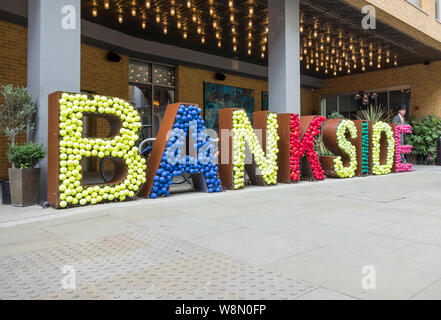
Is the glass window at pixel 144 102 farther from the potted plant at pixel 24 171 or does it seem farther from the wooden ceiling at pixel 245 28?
the potted plant at pixel 24 171

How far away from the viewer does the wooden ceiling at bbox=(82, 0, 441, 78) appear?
30.0ft

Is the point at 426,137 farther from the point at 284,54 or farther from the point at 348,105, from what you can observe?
the point at 284,54

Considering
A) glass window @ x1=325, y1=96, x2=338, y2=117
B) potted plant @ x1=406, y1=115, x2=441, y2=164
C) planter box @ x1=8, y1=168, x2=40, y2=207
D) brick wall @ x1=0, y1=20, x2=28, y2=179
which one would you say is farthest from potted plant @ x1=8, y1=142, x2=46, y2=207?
glass window @ x1=325, y1=96, x2=338, y2=117

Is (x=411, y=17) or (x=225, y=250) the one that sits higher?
(x=411, y=17)

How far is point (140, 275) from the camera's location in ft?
7.80

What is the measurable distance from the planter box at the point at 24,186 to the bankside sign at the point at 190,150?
9.8 inches

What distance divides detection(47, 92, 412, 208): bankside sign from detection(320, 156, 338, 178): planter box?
25 mm

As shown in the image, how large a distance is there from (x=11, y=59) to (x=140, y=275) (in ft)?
27.7

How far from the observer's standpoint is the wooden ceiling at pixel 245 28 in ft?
30.0

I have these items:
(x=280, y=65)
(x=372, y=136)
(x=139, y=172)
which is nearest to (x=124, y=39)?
(x=280, y=65)

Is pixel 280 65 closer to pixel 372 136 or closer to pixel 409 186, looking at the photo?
pixel 372 136

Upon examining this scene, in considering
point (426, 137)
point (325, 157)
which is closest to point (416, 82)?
point (426, 137)

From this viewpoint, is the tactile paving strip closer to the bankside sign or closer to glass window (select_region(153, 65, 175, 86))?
the bankside sign

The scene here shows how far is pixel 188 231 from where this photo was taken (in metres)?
3.61
